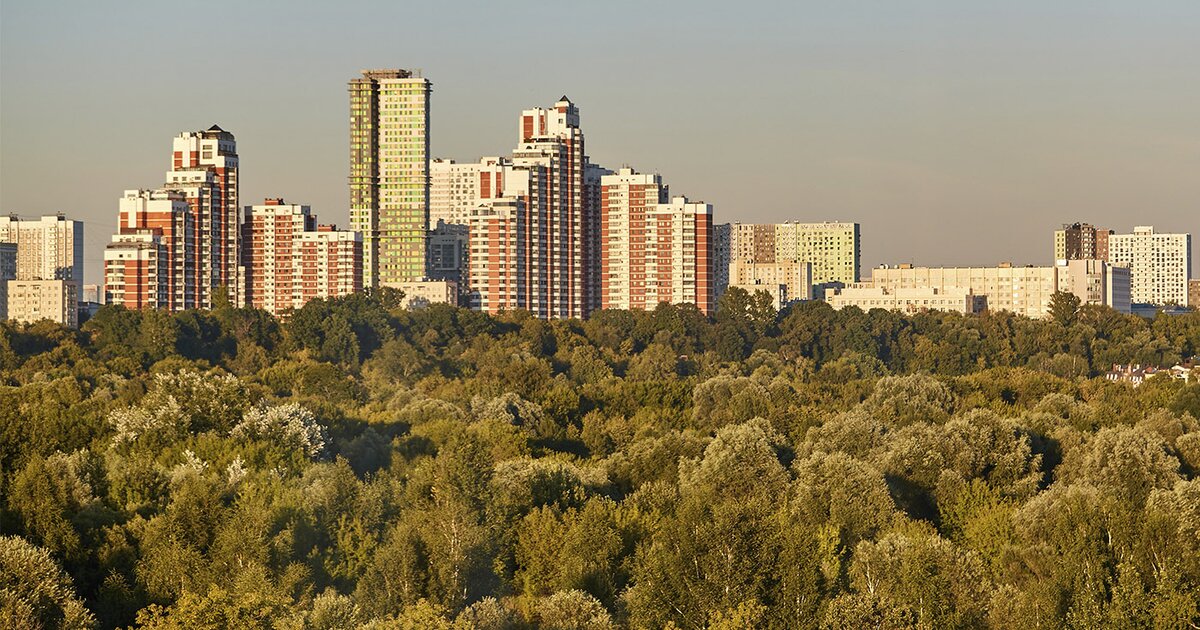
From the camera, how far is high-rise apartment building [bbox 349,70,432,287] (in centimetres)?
14350

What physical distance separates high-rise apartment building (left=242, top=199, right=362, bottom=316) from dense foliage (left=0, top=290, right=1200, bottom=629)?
188 feet

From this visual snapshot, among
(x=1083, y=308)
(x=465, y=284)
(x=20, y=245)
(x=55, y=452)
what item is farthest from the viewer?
(x=20, y=245)

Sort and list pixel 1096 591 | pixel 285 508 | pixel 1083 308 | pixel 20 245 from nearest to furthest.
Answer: pixel 1096 591 → pixel 285 508 → pixel 1083 308 → pixel 20 245

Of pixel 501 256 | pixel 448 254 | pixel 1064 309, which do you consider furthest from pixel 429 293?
pixel 1064 309

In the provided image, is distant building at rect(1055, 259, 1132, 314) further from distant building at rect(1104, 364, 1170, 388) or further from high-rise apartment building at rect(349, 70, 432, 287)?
distant building at rect(1104, 364, 1170, 388)

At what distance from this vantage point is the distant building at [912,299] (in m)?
169

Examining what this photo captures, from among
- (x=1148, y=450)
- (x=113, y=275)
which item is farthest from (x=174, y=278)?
(x=1148, y=450)

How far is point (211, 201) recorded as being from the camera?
13375cm

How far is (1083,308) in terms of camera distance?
12494 centimetres

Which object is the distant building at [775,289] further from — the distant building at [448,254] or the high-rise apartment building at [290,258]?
the high-rise apartment building at [290,258]

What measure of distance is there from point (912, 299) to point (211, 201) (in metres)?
61.7

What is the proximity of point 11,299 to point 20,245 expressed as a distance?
52.3 metres

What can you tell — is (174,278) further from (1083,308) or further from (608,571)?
(608,571)

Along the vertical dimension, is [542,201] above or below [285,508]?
above
